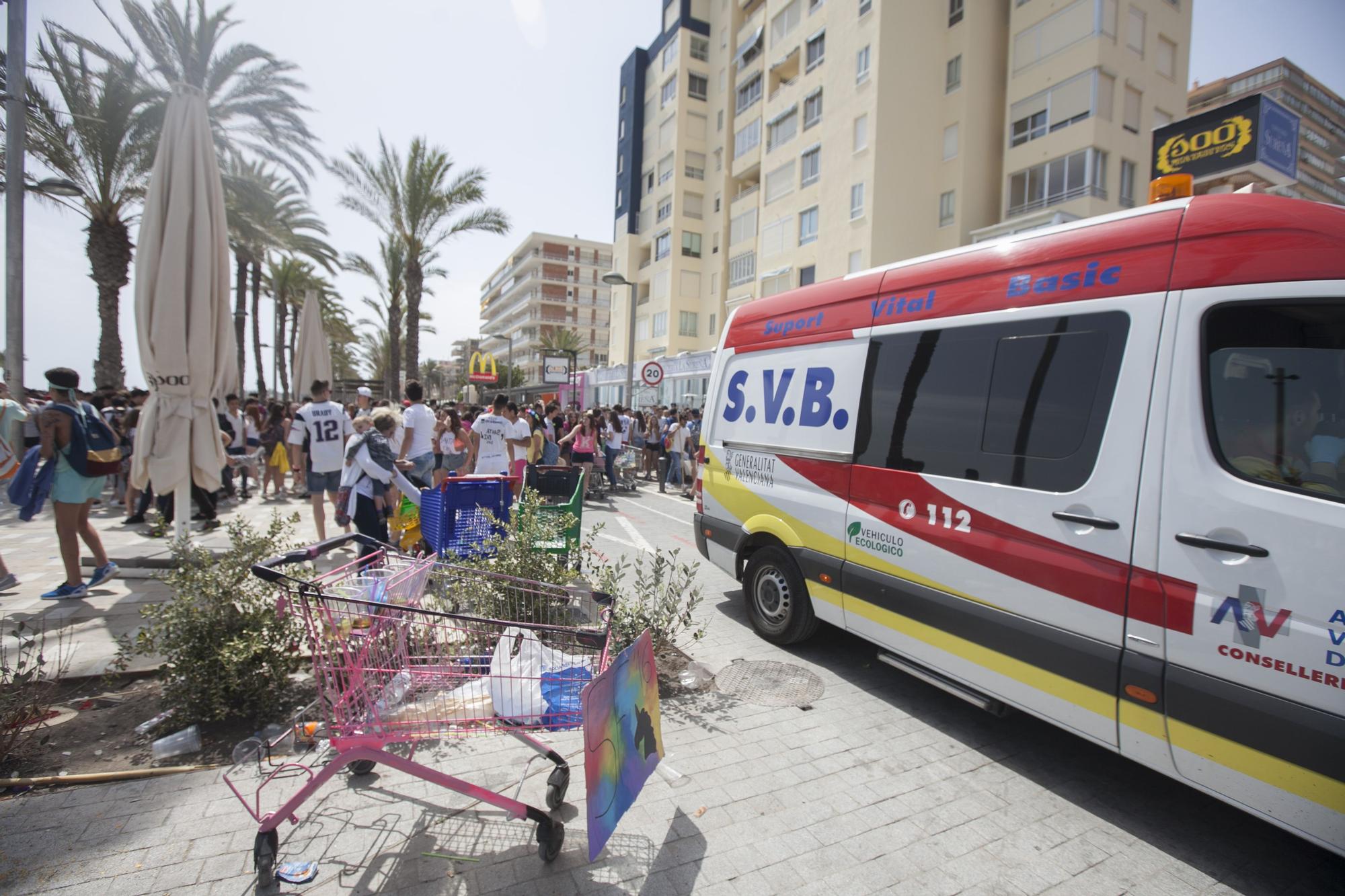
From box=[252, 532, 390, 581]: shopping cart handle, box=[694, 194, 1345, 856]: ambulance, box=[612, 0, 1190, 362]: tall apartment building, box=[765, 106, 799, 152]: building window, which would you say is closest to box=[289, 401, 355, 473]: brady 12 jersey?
box=[252, 532, 390, 581]: shopping cart handle

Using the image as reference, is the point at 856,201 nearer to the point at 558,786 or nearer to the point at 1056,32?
the point at 1056,32

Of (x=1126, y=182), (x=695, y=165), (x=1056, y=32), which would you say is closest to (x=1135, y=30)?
(x=1056, y=32)

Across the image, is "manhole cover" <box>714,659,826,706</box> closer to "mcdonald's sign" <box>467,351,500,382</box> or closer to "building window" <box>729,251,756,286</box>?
"building window" <box>729,251,756,286</box>

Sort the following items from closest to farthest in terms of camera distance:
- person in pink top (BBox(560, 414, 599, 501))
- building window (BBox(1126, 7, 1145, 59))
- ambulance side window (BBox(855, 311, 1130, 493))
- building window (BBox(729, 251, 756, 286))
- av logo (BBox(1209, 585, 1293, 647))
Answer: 1. av logo (BBox(1209, 585, 1293, 647))
2. ambulance side window (BBox(855, 311, 1130, 493))
3. person in pink top (BBox(560, 414, 599, 501))
4. building window (BBox(1126, 7, 1145, 59))
5. building window (BBox(729, 251, 756, 286))

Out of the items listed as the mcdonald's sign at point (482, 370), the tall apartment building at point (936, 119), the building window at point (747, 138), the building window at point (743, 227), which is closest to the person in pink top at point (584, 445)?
the tall apartment building at point (936, 119)

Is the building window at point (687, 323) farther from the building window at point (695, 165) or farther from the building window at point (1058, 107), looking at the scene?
the building window at point (1058, 107)

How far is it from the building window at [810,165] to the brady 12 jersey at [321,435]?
26.4 meters

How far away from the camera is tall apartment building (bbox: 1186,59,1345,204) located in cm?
5850

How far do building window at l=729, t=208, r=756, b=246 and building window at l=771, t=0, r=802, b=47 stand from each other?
8316 millimetres

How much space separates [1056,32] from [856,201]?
8.75m

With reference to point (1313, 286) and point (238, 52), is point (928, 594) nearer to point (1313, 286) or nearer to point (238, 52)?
point (1313, 286)

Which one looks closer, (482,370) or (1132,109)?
(1132,109)

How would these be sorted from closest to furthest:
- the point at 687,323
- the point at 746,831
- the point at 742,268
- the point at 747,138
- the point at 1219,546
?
the point at 1219,546 < the point at 746,831 < the point at 742,268 < the point at 747,138 < the point at 687,323

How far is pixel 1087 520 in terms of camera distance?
2.96 meters
